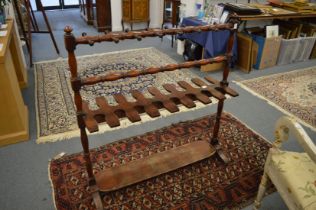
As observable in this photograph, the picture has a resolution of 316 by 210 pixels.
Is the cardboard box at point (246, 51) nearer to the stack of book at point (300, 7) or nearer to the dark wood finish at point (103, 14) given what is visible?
the stack of book at point (300, 7)

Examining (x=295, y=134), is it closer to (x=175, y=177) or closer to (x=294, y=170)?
(x=294, y=170)

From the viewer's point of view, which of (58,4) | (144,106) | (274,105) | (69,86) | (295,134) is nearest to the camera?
(295,134)

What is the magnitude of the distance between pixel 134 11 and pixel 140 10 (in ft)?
0.40

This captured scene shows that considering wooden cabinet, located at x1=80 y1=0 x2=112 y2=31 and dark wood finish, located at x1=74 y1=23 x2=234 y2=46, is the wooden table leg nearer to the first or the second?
dark wood finish, located at x1=74 y1=23 x2=234 y2=46

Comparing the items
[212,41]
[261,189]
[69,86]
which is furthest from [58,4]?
[261,189]

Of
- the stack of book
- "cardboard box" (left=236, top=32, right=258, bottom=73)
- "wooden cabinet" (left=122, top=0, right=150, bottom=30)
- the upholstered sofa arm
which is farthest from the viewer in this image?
"wooden cabinet" (left=122, top=0, right=150, bottom=30)

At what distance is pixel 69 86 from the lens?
9.53 feet

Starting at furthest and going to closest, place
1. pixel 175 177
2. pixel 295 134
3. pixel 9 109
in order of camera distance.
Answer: pixel 9 109 < pixel 175 177 < pixel 295 134

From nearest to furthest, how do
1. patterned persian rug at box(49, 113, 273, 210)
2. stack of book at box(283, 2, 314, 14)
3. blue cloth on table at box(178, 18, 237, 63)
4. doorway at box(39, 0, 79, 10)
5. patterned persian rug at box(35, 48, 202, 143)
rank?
patterned persian rug at box(49, 113, 273, 210)
patterned persian rug at box(35, 48, 202, 143)
blue cloth on table at box(178, 18, 237, 63)
stack of book at box(283, 2, 314, 14)
doorway at box(39, 0, 79, 10)

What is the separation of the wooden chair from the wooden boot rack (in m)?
0.43

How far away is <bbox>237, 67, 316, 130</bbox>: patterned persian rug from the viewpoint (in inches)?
101

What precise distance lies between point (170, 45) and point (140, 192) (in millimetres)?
3170

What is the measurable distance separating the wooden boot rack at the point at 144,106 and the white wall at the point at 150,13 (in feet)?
11.5

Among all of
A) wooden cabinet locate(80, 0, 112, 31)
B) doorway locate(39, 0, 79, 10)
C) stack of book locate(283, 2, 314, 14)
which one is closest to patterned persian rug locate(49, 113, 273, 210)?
stack of book locate(283, 2, 314, 14)
